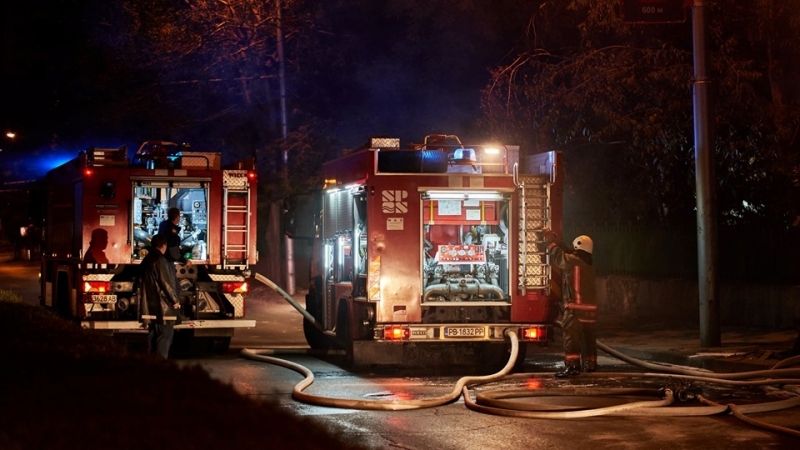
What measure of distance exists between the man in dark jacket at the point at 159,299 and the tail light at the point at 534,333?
403 centimetres

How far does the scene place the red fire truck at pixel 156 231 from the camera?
15172mm

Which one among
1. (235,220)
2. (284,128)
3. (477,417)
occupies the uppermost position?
(284,128)

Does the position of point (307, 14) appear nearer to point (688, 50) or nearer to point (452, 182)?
point (688, 50)

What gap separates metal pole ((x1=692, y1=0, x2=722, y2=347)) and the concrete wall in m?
2.51

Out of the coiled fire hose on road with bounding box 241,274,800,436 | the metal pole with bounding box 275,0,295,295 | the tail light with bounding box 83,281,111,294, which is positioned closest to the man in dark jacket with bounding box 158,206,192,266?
the tail light with bounding box 83,281,111,294

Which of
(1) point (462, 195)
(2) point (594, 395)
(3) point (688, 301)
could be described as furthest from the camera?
(3) point (688, 301)

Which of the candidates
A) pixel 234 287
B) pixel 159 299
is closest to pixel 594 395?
pixel 159 299

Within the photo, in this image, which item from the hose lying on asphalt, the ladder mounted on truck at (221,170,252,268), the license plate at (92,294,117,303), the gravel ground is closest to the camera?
the gravel ground

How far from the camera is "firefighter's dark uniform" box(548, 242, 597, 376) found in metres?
12.2

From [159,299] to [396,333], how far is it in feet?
9.21

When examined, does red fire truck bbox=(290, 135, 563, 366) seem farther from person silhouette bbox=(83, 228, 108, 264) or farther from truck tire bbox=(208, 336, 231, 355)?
person silhouette bbox=(83, 228, 108, 264)

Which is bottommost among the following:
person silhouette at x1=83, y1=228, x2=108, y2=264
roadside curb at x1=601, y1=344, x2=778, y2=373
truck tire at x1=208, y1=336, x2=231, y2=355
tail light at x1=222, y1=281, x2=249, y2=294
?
roadside curb at x1=601, y1=344, x2=778, y2=373

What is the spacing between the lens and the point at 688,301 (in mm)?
19312

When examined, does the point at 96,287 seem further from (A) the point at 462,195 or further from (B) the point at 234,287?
(A) the point at 462,195
